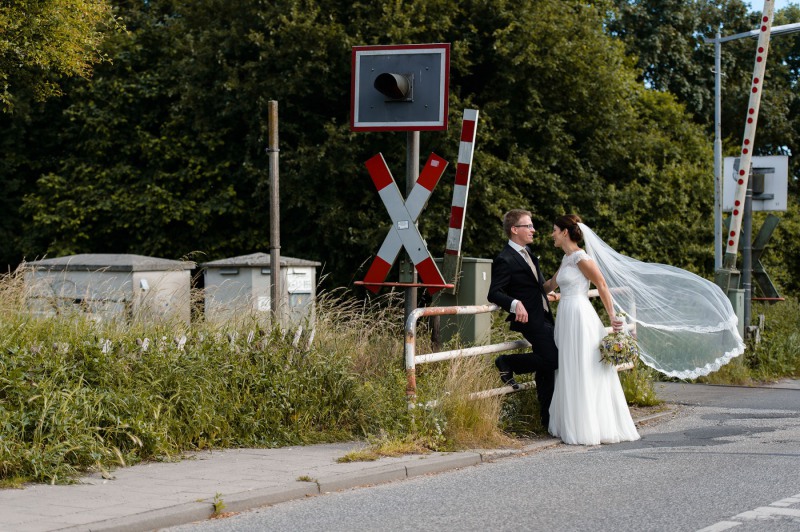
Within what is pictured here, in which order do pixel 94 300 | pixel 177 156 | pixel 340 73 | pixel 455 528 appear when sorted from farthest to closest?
pixel 177 156
pixel 340 73
pixel 94 300
pixel 455 528

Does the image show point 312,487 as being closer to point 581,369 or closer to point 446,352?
point 446,352

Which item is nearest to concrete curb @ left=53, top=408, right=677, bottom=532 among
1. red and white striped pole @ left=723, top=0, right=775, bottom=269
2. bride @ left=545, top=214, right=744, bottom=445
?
bride @ left=545, top=214, right=744, bottom=445

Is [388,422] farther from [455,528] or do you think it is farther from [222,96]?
[222,96]

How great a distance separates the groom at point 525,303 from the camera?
9.23 m

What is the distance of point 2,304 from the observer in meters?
8.96

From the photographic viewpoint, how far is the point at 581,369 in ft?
29.8

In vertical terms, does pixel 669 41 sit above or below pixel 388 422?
above

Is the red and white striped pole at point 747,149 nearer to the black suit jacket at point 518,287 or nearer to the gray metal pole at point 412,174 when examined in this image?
the black suit jacket at point 518,287

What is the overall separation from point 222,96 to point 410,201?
696 inches

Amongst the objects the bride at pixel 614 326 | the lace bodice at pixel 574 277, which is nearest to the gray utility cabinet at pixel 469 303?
the bride at pixel 614 326

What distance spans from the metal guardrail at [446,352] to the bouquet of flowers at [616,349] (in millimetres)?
836

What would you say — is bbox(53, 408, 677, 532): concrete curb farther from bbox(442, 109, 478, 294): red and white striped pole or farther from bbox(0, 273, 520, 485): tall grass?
bbox(442, 109, 478, 294): red and white striped pole

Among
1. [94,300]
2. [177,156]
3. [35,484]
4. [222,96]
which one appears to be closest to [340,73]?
[222,96]

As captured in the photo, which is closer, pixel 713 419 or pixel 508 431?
pixel 508 431
